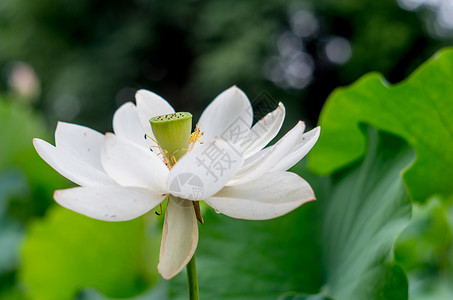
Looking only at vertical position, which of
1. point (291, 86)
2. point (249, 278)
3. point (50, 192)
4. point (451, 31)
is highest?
point (249, 278)

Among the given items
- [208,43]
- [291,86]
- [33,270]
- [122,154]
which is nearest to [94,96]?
[208,43]

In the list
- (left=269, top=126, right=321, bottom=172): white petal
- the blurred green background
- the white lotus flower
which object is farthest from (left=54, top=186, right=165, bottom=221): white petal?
the blurred green background

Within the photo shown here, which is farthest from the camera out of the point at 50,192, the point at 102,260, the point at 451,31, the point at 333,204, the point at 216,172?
the point at 451,31

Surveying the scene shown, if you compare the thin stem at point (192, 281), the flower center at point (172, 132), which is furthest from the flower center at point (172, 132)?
the thin stem at point (192, 281)

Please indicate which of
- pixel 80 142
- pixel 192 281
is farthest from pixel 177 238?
pixel 80 142

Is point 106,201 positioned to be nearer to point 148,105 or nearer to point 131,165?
point 131,165

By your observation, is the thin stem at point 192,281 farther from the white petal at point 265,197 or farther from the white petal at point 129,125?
the white petal at point 129,125

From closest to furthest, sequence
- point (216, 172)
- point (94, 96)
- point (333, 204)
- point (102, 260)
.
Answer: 1. point (216, 172)
2. point (333, 204)
3. point (102, 260)
4. point (94, 96)

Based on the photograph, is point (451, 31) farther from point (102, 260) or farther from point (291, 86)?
point (102, 260)
